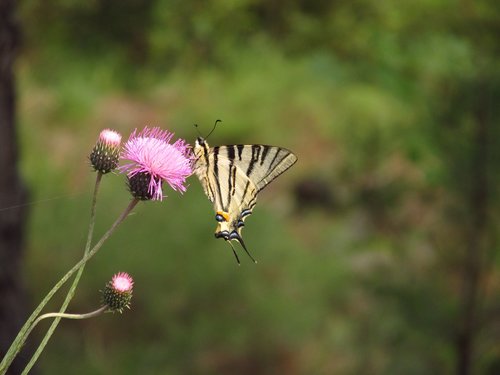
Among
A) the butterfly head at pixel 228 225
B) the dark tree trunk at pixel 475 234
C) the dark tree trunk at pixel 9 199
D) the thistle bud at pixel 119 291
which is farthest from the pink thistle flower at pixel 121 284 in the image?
the dark tree trunk at pixel 475 234

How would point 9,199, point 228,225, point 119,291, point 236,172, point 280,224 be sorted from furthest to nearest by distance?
point 280,224, point 9,199, point 236,172, point 228,225, point 119,291

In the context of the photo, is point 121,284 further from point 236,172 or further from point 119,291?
point 236,172

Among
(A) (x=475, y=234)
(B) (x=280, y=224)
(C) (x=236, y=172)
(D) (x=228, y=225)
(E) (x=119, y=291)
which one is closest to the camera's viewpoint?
(E) (x=119, y=291)

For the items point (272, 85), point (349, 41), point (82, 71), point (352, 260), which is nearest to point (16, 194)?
point (82, 71)

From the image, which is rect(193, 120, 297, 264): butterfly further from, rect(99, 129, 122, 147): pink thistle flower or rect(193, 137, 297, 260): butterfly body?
rect(99, 129, 122, 147): pink thistle flower

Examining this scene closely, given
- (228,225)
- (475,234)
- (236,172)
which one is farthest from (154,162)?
(475,234)

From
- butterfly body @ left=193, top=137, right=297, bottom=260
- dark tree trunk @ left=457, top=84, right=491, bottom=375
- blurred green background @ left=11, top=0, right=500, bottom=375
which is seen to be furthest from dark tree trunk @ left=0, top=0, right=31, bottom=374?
dark tree trunk @ left=457, top=84, right=491, bottom=375
